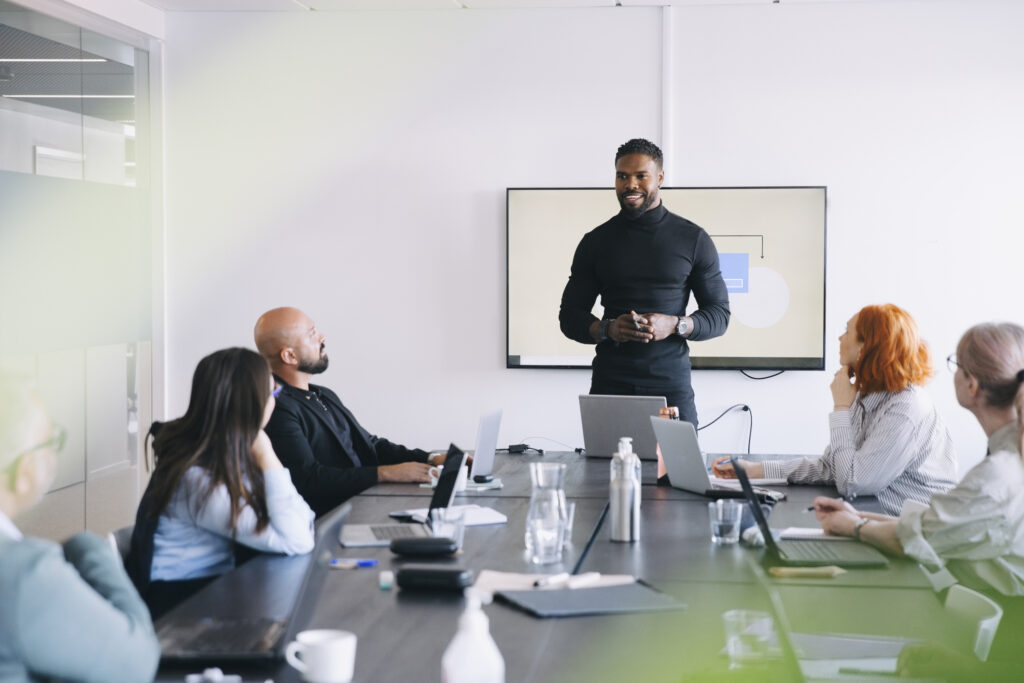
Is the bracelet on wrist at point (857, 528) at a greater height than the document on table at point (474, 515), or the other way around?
the bracelet on wrist at point (857, 528)

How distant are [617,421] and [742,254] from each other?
2.02m

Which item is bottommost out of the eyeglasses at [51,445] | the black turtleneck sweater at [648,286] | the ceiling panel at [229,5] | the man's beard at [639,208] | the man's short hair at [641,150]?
the eyeglasses at [51,445]

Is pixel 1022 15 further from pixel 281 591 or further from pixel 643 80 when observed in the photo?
pixel 281 591

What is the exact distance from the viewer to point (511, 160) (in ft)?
18.8

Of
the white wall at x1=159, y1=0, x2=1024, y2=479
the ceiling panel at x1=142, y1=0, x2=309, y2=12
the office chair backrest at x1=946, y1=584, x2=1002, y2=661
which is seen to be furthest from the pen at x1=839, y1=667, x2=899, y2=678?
the ceiling panel at x1=142, y1=0, x2=309, y2=12

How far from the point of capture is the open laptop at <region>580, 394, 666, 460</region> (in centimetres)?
384

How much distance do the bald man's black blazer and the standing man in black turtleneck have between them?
87 centimetres

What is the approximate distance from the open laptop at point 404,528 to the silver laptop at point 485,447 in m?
0.60

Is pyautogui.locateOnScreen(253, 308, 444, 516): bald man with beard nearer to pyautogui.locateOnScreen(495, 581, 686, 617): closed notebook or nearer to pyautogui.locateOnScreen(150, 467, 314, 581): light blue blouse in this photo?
pyautogui.locateOnScreen(150, 467, 314, 581): light blue blouse

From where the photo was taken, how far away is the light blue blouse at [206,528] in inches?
93.2

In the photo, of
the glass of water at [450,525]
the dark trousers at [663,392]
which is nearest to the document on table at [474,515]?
the glass of water at [450,525]

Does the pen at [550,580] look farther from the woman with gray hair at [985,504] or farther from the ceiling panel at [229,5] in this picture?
the ceiling panel at [229,5]

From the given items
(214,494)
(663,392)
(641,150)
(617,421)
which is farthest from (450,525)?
(641,150)

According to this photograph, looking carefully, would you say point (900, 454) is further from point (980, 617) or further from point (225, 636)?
point (225, 636)
